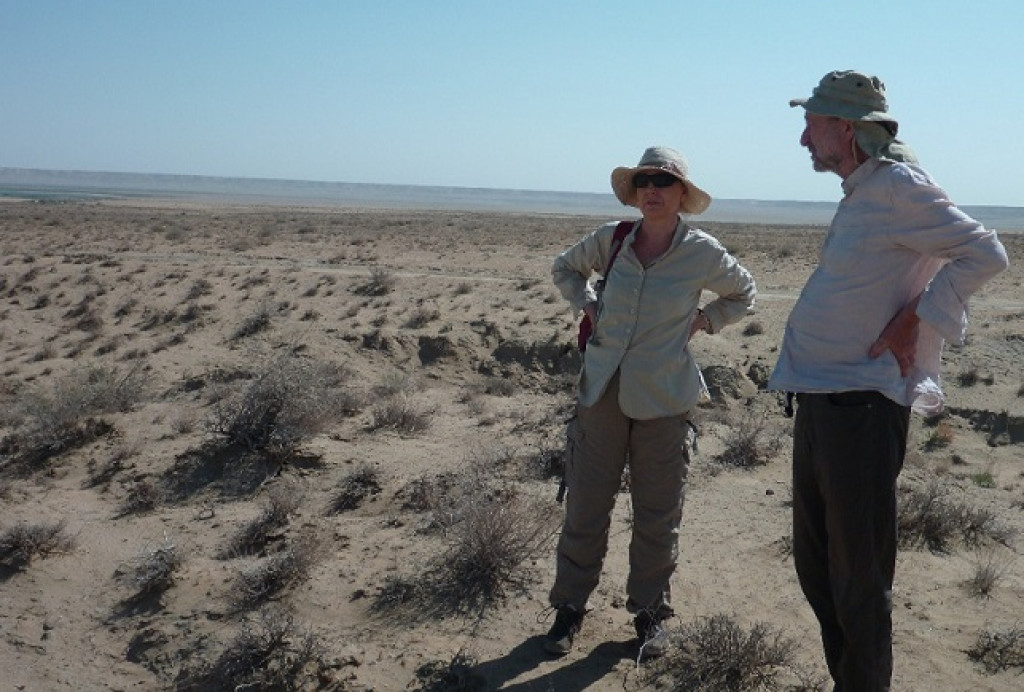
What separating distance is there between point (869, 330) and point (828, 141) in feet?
1.83

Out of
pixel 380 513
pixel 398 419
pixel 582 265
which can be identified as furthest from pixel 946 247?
pixel 398 419

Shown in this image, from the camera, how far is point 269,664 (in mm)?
3910

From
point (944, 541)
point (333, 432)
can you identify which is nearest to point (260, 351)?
point (333, 432)

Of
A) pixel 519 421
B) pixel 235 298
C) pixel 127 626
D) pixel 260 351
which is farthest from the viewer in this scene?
pixel 235 298

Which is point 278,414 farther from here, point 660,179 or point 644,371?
point 660,179

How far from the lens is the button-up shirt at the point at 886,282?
102 inches

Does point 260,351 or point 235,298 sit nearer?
point 260,351

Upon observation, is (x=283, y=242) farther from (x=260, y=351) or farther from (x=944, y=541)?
(x=944, y=541)

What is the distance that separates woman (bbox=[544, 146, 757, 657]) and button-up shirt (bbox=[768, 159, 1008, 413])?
0.65m

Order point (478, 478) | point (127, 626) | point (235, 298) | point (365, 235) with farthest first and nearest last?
point (365, 235) → point (235, 298) → point (478, 478) → point (127, 626)

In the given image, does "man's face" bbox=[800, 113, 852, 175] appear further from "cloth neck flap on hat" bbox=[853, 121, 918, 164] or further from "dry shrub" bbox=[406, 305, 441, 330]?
"dry shrub" bbox=[406, 305, 441, 330]

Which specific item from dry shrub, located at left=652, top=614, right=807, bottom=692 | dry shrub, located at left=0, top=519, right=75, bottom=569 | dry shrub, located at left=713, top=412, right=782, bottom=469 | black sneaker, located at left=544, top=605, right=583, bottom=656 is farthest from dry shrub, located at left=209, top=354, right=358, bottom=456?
dry shrub, located at left=652, top=614, right=807, bottom=692

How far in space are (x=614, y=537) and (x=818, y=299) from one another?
2693mm

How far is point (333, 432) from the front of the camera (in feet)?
23.2
